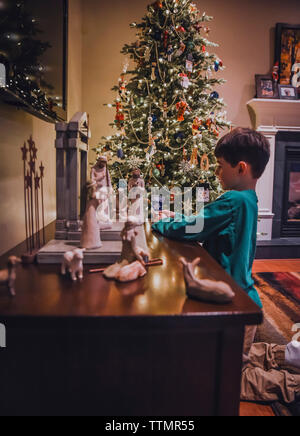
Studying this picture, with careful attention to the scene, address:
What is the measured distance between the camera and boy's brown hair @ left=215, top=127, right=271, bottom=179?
53.6 inches

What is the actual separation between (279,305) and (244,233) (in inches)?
66.2

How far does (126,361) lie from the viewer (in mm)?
774

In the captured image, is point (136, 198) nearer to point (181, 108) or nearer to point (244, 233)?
point (244, 233)

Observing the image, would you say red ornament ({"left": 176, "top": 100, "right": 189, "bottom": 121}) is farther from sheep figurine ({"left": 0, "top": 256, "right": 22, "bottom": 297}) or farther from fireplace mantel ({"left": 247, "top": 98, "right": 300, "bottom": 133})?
sheep figurine ({"left": 0, "top": 256, "right": 22, "bottom": 297})

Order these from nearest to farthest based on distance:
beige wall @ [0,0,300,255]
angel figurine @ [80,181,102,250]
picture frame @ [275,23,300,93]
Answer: angel figurine @ [80,181,102,250] → beige wall @ [0,0,300,255] → picture frame @ [275,23,300,93]

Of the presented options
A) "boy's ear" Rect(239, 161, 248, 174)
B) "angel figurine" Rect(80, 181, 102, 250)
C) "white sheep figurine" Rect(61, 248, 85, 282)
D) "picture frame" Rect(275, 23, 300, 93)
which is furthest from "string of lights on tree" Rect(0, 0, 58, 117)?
"picture frame" Rect(275, 23, 300, 93)

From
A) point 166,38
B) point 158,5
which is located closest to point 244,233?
point 166,38

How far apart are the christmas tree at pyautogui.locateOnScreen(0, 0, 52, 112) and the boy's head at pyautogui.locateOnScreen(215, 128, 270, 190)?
846 millimetres

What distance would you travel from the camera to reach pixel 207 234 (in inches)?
50.6

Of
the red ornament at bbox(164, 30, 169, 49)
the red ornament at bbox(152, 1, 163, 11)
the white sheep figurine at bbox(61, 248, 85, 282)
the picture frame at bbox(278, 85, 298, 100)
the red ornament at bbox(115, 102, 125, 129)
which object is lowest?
the white sheep figurine at bbox(61, 248, 85, 282)

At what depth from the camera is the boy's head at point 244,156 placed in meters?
1.36

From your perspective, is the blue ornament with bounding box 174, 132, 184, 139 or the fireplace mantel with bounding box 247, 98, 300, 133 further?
the fireplace mantel with bounding box 247, 98, 300, 133

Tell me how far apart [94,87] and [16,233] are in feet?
10.5

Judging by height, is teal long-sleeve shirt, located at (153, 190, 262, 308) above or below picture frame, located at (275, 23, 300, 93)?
below
